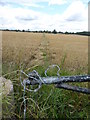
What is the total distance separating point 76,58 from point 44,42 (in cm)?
39

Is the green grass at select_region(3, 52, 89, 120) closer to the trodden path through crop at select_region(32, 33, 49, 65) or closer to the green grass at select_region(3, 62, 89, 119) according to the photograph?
the green grass at select_region(3, 62, 89, 119)

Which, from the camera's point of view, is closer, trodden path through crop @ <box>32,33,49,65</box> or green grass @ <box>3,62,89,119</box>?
green grass @ <box>3,62,89,119</box>

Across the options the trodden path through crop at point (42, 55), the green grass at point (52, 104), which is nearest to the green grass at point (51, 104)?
the green grass at point (52, 104)

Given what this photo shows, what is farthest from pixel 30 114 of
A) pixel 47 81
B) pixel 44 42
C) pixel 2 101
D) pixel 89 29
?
pixel 44 42

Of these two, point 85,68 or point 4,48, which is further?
point 4,48

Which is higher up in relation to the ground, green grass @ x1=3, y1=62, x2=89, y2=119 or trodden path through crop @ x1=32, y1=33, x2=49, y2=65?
trodden path through crop @ x1=32, y1=33, x2=49, y2=65

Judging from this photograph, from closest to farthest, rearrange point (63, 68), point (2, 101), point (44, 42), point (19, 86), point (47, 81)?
point (47, 81), point (2, 101), point (19, 86), point (63, 68), point (44, 42)

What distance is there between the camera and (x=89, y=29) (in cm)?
196

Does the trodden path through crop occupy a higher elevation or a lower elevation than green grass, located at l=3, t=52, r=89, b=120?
higher

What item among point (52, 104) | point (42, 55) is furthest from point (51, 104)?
point (42, 55)

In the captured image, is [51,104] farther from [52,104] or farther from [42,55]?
[42,55]

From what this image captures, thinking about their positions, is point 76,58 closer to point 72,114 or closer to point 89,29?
point 89,29

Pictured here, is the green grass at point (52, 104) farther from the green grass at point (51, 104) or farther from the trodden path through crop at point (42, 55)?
the trodden path through crop at point (42, 55)

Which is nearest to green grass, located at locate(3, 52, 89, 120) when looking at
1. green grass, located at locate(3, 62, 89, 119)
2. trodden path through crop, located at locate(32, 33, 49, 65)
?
green grass, located at locate(3, 62, 89, 119)
